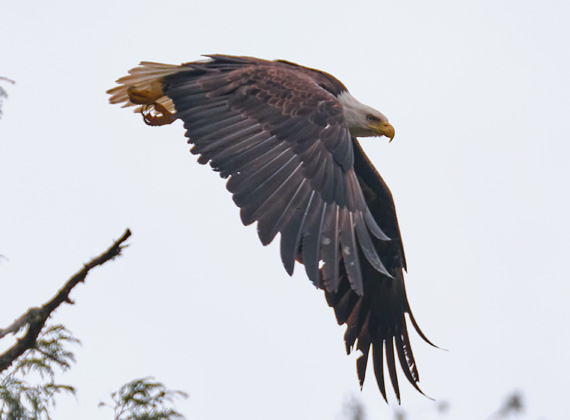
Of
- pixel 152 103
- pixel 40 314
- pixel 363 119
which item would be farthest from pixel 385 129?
pixel 40 314

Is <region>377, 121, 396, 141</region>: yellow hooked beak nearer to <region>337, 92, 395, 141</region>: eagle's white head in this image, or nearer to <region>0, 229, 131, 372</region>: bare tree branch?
<region>337, 92, 395, 141</region>: eagle's white head

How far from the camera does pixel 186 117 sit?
5980 millimetres

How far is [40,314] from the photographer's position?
339 cm

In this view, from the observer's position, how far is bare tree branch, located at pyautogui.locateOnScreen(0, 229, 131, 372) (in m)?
3.32

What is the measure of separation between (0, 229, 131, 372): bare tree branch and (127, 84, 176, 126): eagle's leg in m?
Answer: 3.36

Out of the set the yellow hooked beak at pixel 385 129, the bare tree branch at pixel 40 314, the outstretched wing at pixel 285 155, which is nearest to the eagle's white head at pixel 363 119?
the yellow hooked beak at pixel 385 129

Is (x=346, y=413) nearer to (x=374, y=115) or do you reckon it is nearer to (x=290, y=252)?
(x=290, y=252)

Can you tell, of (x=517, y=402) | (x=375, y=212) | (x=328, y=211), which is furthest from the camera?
(x=375, y=212)

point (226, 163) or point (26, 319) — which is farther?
point (226, 163)

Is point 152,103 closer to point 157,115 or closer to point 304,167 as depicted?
point 157,115

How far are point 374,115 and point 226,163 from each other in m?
2.11

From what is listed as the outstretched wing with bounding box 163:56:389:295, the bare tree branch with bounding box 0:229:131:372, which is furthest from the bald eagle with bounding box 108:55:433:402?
the bare tree branch with bounding box 0:229:131:372

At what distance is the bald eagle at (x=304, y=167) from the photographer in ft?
16.5

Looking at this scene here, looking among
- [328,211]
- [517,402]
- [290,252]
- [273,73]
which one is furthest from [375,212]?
[517,402]
